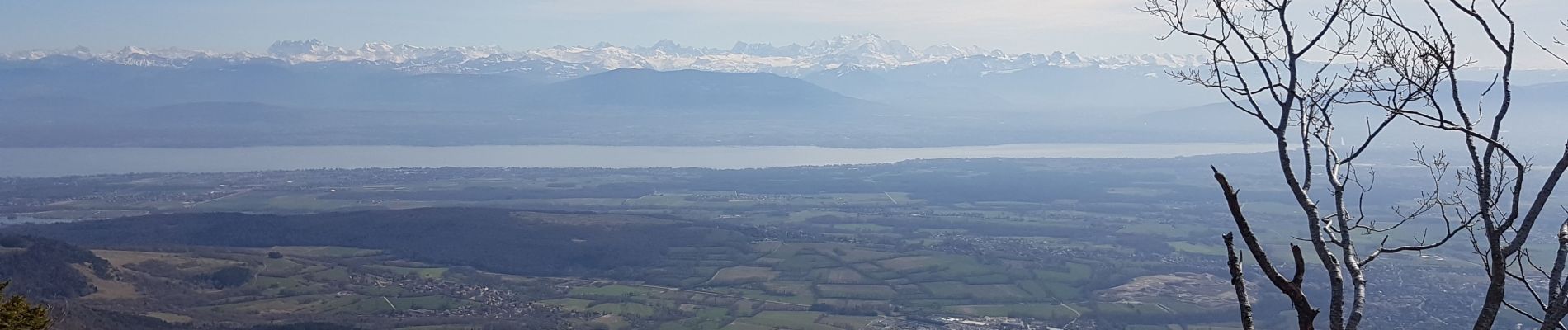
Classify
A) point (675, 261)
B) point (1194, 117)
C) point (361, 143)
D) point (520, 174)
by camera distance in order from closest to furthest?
point (675, 261), point (520, 174), point (361, 143), point (1194, 117)

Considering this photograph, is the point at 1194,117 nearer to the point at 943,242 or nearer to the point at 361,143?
the point at 361,143

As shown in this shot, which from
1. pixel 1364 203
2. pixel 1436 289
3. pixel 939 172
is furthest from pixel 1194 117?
pixel 1436 289

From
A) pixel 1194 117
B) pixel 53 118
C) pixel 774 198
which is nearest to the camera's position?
pixel 774 198

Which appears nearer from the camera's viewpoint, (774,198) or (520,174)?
(774,198)

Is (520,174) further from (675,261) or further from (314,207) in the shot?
(675,261)

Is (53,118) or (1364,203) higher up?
(53,118)

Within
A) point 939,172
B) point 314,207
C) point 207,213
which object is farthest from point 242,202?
point 939,172
